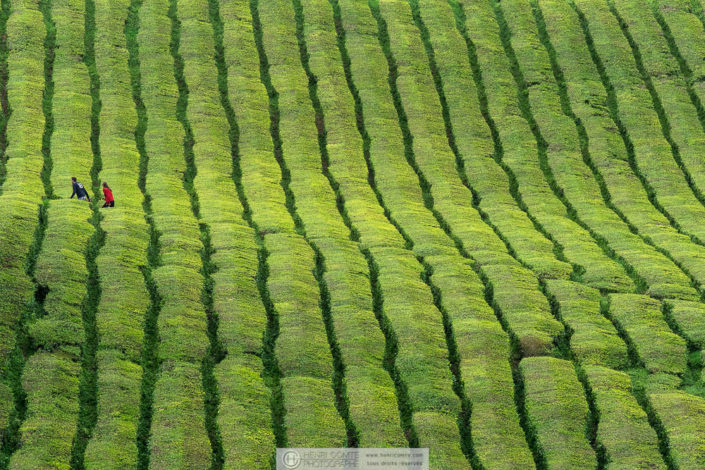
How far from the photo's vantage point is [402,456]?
15750mm

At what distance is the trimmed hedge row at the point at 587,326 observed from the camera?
19.0 m

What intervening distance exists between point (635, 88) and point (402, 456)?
27391mm

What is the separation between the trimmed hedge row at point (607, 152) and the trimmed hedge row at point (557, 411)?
524 centimetres

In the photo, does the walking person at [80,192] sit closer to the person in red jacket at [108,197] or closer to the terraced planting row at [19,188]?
the person in red jacket at [108,197]

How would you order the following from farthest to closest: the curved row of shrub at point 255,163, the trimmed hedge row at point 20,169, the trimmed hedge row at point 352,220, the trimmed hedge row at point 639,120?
the trimmed hedge row at point 639,120 → the curved row of shrub at point 255,163 → the trimmed hedge row at point 20,169 → the trimmed hedge row at point 352,220

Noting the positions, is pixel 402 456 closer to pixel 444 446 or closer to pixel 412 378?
pixel 444 446

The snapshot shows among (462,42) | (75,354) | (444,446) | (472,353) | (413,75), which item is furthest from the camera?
(462,42)

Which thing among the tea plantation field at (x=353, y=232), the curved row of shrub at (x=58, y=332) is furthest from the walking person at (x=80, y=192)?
the tea plantation field at (x=353, y=232)

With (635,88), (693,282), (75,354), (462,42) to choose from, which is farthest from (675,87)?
(75,354)

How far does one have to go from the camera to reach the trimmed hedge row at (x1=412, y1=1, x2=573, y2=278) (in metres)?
24.7

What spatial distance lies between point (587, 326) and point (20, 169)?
740 inches

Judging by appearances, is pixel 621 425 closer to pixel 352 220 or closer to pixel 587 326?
pixel 587 326

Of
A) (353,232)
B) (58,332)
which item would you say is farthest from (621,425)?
(58,332)

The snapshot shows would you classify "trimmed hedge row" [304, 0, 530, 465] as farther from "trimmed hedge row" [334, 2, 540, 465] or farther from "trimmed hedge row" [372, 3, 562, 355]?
"trimmed hedge row" [372, 3, 562, 355]
